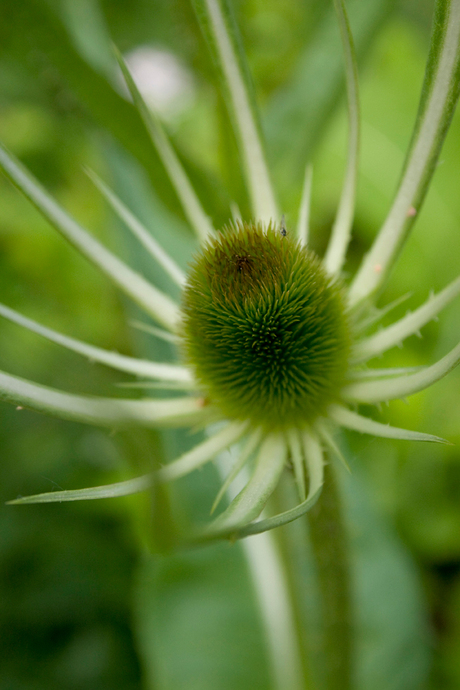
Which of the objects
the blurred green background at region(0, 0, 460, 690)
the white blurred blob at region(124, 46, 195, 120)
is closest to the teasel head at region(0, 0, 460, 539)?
the blurred green background at region(0, 0, 460, 690)

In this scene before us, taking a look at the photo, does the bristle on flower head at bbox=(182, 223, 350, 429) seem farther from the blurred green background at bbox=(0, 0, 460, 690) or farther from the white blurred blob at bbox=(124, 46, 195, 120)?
the white blurred blob at bbox=(124, 46, 195, 120)

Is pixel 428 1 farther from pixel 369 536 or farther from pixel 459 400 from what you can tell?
pixel 369 536

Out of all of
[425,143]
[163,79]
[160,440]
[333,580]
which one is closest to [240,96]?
[425,143]

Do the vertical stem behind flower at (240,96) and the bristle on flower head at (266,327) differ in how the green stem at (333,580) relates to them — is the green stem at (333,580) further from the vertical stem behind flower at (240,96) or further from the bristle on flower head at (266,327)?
the vertical stem behind flower at (240,96)

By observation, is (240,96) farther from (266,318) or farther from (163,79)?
(163,79)

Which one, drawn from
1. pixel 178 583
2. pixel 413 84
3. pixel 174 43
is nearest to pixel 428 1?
pixel 413 84

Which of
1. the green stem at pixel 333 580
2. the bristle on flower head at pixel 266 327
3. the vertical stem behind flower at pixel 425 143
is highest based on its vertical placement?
the vertical stem behind flower at pixel 425 143

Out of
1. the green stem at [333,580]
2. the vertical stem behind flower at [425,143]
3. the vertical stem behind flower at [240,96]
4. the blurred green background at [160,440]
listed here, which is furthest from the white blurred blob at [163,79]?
the green stem at [333,580]
